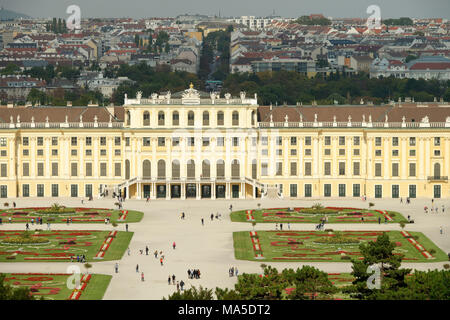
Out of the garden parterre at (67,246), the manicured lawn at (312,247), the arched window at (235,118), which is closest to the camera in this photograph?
the manicured lawn at (312,247)

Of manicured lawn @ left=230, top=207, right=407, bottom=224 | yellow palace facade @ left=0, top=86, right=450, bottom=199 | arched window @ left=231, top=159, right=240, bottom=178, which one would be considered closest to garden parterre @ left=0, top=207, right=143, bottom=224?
manicured lawn @ left=230, top=207, right=407, bottom=224

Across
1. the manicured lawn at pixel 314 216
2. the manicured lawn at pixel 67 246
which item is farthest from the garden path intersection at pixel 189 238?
the manicured lawn at pixel 314 216

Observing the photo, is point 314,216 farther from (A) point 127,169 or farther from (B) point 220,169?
(A) point 127,169

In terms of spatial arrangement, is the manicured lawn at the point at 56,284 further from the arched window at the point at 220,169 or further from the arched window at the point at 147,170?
the arched window at the point at 220,169

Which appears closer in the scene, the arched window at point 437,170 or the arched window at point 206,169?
Result: the arched window at point 437,170

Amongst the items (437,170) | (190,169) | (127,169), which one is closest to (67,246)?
(127,169)
